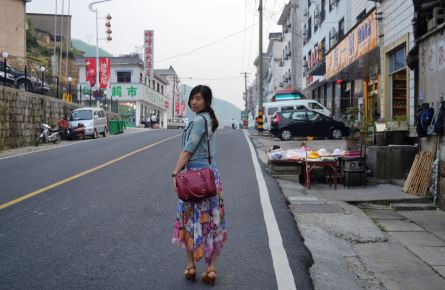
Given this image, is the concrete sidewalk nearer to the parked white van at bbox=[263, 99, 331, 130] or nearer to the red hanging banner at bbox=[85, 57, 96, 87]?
the parked white van at bbox=[263, 99, 331, 130]

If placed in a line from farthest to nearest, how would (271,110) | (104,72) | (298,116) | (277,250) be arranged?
(104,72)
(271,110)
(298,116)
(277,250)

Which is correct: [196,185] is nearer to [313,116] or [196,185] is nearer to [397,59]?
[397,59]

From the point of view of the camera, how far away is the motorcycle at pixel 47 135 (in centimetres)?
2348

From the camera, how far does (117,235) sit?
6109mm

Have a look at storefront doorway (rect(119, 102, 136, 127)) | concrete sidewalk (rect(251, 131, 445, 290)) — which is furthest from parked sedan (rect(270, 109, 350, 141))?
storefront doorway (rect(119, 102, 136, 127))

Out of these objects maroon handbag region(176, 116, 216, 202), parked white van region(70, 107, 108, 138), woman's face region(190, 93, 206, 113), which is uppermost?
parked white van region(70, 107, 108, 138)

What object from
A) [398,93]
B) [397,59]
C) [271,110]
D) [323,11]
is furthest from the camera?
[323,11]

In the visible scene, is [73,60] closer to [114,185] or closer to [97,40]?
[97,40]

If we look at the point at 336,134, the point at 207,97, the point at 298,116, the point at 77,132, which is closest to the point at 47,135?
the point at 77,132

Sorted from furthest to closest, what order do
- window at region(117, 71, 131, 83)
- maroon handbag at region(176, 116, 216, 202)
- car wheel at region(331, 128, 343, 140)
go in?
window at region(117, 71, 131, 83)
car wheel at region(331, 128, 343, 140)
maroon handbag at region(176, 116, 216, 202)

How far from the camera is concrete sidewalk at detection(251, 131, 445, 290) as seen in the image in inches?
195

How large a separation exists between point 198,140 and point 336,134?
21.2 meters

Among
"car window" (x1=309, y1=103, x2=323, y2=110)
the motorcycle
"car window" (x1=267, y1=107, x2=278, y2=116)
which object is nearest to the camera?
the motorcycle

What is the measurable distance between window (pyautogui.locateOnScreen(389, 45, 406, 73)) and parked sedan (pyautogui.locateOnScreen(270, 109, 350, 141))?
845 centimetres
